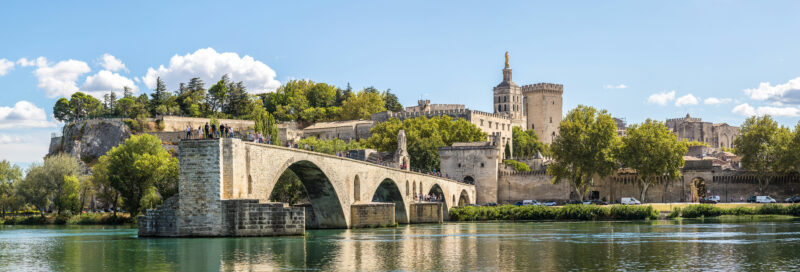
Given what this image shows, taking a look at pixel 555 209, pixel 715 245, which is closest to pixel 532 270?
pixel 715 245

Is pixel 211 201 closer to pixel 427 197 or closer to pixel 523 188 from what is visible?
pixel 427 197

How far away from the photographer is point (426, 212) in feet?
207

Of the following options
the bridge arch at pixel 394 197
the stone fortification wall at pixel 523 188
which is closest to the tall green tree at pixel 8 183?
the bridge arch at pixel 394 197

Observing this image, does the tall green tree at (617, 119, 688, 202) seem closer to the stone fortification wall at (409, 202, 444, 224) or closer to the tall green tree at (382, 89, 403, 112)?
the stone fortification wall at (409, 202, 444, 224)

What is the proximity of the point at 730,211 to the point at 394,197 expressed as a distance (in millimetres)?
24462

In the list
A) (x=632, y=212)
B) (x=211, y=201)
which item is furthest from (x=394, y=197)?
(x=211, y=201)

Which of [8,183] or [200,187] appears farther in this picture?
[8,183]

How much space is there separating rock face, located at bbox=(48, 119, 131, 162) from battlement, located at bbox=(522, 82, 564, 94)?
6132 centimetres

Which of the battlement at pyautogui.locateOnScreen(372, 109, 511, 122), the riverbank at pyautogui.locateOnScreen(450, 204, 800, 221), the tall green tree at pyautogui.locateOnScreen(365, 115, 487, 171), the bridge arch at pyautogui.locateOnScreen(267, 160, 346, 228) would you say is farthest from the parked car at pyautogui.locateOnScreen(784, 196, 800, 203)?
the battlement at pyautogui.locateOnScreen(372, 109, 511, 122)

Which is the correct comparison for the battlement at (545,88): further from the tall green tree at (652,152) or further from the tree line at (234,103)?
the tall green tree at (652,152)

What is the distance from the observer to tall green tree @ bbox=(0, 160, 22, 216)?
7381cm

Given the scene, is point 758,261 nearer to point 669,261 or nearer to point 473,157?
point 669,261

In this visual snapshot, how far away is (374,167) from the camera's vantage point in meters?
55.1

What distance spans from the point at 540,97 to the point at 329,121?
3303 cm
